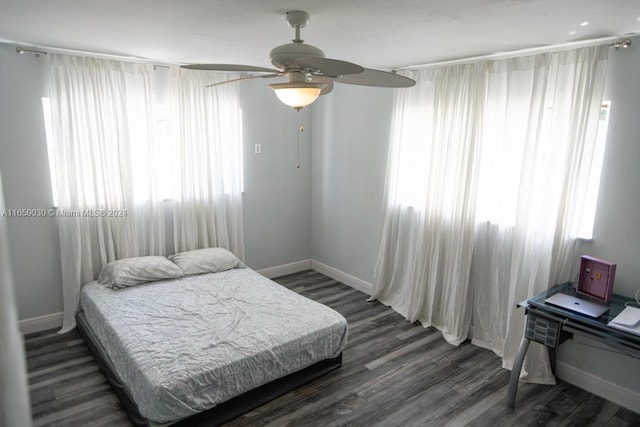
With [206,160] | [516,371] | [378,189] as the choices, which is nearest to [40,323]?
[206,160]

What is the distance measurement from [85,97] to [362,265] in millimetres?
3312

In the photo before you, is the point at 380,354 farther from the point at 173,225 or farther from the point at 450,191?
the point at 173,225

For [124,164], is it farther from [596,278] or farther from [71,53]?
[596,278]

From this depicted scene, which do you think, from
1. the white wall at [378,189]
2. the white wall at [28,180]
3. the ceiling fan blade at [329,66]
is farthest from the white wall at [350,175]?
the white wall at [28,180]

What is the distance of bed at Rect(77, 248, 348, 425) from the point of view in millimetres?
2420

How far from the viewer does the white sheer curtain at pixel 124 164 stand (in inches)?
139

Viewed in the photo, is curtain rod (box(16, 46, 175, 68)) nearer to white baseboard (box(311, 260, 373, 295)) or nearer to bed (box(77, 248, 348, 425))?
bed (box(77, 248, 348, 425))

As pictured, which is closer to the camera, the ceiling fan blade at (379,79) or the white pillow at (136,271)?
the ceiling fan blade at (379,79)

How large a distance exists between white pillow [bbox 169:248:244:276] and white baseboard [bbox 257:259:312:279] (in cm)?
88

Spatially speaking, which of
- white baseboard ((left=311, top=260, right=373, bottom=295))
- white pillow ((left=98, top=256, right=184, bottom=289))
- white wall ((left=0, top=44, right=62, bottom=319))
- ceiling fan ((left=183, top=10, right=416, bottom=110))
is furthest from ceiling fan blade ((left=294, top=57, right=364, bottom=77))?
white baseboard ((left=311, top=260, right=373, bottom=295))

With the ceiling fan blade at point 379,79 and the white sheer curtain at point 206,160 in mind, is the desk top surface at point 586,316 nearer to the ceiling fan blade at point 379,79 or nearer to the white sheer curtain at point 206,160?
the ceiling fan blade at point 379,79

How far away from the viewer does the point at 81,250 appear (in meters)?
3.70

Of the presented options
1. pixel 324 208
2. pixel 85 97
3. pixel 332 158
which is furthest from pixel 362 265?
pixel 85 97

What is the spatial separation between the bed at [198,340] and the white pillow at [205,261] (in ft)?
0.36
